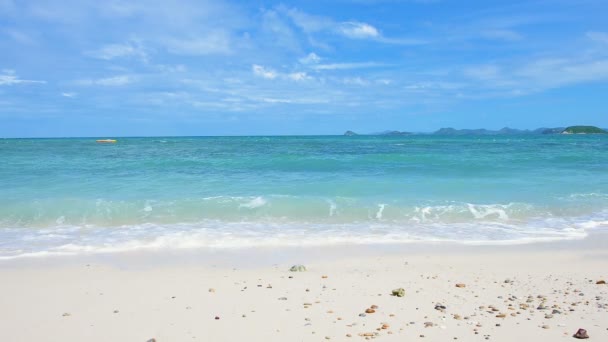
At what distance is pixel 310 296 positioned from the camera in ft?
17.9

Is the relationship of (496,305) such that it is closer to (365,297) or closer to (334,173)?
(365,297)

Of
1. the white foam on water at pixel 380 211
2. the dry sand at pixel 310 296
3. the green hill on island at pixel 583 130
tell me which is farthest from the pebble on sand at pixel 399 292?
the green hill on island at pixel 583 130

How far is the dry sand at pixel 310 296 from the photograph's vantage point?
14.7ft

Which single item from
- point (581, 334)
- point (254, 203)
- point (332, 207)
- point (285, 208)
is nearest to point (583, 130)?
point (332, 207)

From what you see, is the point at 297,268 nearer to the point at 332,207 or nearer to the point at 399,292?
the point at 399,292

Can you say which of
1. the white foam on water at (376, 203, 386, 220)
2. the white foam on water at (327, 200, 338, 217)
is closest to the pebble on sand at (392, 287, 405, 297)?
the white foam on water at (376, 203, 386, 220)

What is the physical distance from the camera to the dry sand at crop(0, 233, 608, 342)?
14.7 ft

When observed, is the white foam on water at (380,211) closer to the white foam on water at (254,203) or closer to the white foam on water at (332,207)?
the white foam on water at (332,207)

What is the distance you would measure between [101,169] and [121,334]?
19003 millimetres

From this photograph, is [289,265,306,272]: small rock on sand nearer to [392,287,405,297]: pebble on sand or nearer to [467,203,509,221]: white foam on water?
[392,287,405,297]: pebble on sand

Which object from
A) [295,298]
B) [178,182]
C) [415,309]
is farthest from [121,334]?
[178,182]

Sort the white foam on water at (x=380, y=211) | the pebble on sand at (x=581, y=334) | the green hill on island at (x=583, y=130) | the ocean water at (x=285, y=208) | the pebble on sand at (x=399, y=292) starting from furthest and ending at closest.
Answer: the green hill on island at (x=583, y=130)
the white foam on water at (x=380, y=211)
the ocean water at (x=285, y=208)
the pebble on sand at (x=399, y=292)
the pebble on sand at (x=581, y=334)

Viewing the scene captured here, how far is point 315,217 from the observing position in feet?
36.4

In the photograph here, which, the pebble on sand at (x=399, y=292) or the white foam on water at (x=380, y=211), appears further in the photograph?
the white foam on water at (x=380, y=211)
